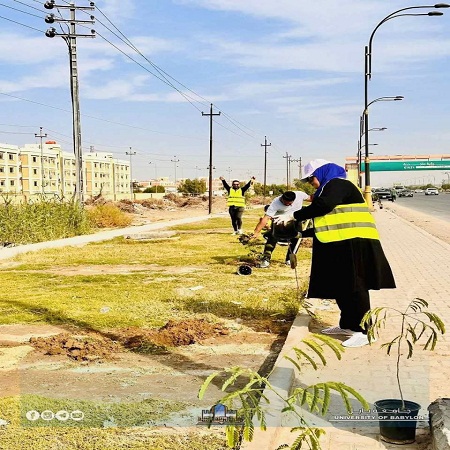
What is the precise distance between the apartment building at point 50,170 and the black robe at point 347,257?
7303 cm

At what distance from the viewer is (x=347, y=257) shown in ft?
17.2

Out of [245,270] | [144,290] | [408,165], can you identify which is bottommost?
[144,290]

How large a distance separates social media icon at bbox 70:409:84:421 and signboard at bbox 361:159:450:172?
87348 mm

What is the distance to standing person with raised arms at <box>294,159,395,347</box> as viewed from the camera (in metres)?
5.21

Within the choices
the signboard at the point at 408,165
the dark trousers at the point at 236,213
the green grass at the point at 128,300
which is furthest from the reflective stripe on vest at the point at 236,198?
the signboard at the point at 408,165

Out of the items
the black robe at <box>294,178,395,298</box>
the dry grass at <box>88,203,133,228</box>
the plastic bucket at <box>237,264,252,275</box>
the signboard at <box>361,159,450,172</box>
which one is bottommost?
the dry grass at <box>88,203,133,228</box>

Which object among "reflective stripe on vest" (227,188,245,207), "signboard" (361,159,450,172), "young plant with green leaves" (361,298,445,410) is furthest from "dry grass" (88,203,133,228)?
"signboard" (361,159,450,172)

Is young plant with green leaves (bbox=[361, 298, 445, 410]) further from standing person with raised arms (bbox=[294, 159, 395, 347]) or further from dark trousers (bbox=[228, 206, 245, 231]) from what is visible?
dark trousers (bbox=[228, 206, 245, 231])

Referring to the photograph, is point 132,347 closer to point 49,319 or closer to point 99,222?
point 49,319

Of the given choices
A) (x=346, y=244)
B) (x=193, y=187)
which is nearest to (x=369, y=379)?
(x=346, y=244)

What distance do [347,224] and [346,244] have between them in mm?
175

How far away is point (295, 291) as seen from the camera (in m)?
8.34

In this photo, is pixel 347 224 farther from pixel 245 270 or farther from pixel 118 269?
pixel 118 269

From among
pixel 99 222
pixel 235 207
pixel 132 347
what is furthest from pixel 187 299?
pixel 99 222
